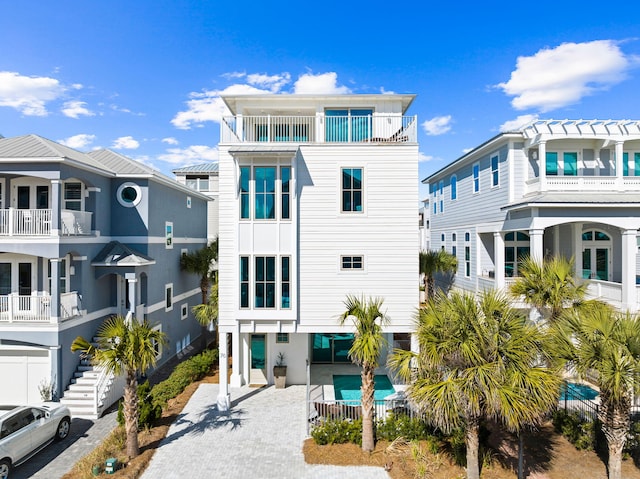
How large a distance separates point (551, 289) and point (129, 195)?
664 inches

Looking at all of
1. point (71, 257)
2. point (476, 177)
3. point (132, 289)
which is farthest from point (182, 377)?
point (476, 177)

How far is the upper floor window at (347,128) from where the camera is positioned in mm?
13719

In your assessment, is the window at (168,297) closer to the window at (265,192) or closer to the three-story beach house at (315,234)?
the three-story beach house at (315,234)

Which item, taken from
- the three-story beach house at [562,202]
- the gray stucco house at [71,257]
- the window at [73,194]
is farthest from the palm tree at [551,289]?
the window at [73,194]

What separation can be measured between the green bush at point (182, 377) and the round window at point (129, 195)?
7.49 m

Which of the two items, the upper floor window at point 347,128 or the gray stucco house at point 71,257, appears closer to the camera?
the gray stucco house at point 71,257

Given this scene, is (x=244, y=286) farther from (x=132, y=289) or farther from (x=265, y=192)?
(x=132, y=289)

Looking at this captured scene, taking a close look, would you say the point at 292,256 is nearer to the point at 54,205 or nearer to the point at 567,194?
the point at 54,205

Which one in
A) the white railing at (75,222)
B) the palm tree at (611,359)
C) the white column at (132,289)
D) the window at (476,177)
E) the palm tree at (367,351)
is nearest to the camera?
the palm tree at (611,359)

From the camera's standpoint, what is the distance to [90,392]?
12.9m

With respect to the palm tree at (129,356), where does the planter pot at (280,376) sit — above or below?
below

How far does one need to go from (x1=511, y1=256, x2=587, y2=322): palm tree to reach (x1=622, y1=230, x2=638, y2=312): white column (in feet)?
14.5

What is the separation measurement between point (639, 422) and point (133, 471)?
13.0m

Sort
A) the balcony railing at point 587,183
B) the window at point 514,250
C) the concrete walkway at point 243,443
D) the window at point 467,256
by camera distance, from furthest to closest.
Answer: the window at point 467,256, the window at point 514,250, the balcony railing at point 587,183, the concrete walkway at point 243,443
